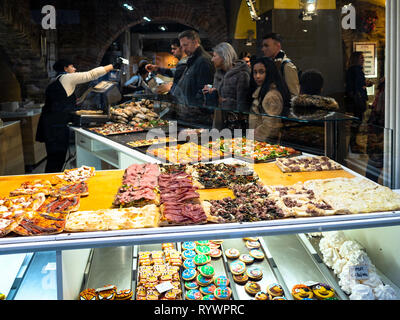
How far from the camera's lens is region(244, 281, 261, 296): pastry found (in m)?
2.25

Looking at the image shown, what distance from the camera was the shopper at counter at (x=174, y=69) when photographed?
10.6 ft

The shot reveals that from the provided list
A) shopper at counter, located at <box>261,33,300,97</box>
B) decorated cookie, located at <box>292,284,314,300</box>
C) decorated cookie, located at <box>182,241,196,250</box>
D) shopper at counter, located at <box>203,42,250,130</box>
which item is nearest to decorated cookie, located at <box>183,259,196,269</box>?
decorated cookie, located at <box>182,241,196,250</box>

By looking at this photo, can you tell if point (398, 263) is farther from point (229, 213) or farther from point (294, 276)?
point (229, 213)

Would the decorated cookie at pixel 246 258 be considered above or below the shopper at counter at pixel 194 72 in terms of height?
below

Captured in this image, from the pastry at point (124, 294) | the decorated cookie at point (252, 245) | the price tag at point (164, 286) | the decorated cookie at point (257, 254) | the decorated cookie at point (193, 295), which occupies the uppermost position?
the decorated cookie at point (252, 245)

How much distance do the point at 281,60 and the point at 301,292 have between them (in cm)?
194

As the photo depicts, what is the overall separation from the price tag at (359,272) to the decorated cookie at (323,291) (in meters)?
0.16

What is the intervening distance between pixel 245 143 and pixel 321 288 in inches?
67.4

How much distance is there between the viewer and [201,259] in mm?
2480

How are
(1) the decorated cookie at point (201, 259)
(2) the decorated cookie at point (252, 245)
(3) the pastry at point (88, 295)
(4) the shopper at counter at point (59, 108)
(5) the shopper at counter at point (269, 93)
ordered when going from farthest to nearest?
(4) the shopper at counter at point (59, 108), (5) the shopper at counter at point (269, 93), (2) the decorated cookie at point (252, 245), (1) the decorated cookie at point (201, 259), (3) the pastry at point (88, 295)

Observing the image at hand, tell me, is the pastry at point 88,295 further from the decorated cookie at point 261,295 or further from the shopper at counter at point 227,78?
the shopper at counter at point 227,78

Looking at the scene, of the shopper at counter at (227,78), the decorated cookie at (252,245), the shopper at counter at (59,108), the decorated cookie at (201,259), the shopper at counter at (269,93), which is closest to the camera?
the decorated cookie at (201,259)

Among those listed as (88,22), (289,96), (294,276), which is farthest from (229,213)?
(88,22)

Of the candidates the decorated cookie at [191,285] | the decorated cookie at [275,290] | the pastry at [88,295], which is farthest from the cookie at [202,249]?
the pastry at [88,295]
